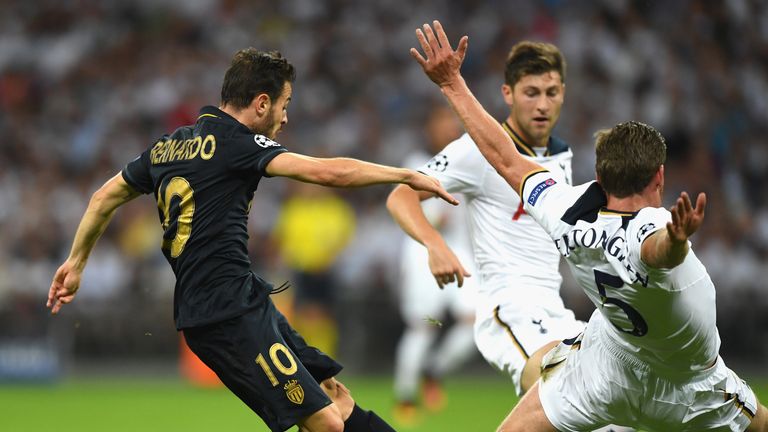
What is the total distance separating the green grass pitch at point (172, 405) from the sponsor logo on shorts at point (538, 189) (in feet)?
14.4

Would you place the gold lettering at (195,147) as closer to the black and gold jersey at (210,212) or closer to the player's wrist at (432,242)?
the black and gold jersey at (210,212)

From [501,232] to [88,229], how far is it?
225 centimetres

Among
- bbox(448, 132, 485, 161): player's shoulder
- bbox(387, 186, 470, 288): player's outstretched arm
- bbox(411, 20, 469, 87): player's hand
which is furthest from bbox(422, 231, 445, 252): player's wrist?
bbox(411, 20, 469, 87): player's hand

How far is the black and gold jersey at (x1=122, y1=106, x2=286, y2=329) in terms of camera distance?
5.01 meters

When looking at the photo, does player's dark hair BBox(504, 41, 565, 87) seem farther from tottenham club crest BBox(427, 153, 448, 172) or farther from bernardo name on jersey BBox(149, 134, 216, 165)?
bernardo name on jersey BBox(149, 134, 216, 165)

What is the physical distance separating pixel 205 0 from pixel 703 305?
51.6 ft

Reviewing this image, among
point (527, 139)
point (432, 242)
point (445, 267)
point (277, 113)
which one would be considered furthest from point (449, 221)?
point (277, 113)

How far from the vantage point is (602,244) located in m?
4.53

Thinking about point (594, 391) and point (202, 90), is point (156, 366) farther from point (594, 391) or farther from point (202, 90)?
point (594, 391)

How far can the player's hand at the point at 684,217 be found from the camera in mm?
3957

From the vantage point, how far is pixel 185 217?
5.09 meters

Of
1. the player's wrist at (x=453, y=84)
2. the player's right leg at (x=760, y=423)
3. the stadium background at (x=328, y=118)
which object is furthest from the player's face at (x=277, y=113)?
the stadium background at (x=328, y=118)

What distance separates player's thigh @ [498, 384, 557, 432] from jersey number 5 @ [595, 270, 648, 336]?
0.61 m

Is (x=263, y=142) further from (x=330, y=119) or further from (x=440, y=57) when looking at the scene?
(x=330, y=119)
